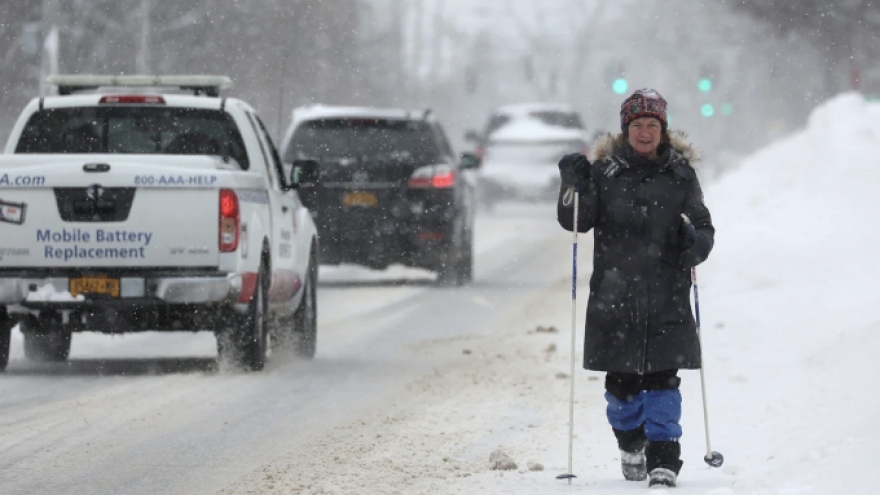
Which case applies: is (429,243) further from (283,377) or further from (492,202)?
(492,202)

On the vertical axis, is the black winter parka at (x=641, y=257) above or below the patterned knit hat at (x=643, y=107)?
below

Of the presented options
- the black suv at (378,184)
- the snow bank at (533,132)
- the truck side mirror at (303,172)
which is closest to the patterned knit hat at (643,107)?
the truck side mirror at (303,172)

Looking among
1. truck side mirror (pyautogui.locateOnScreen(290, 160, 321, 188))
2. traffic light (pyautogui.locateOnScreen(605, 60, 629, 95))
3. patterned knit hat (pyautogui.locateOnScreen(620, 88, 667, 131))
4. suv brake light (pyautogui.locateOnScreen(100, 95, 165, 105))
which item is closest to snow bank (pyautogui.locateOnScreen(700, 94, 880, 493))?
patterned knit hat (pyautogui.locateOnScreen(620, 88, 667, 131))

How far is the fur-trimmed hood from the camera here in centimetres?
736

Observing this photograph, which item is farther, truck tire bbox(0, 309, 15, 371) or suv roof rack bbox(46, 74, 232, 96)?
suv roof rack bbox(46, 74, 232, 96)

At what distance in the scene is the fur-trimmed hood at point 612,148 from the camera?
7.36 metres

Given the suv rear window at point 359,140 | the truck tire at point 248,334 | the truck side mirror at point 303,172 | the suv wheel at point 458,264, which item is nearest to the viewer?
the truck tire at point 248,334

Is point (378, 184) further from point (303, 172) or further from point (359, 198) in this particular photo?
point (303, 172)

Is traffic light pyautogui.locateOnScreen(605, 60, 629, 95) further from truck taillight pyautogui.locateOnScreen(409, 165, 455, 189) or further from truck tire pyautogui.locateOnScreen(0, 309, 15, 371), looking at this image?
truck tire pyautogui.locateOnScreen(0, 309, 15, 371)

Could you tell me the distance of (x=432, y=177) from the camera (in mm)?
19500

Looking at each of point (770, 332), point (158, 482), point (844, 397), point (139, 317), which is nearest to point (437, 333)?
point (770, 332)

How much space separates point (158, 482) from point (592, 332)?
6.03ft

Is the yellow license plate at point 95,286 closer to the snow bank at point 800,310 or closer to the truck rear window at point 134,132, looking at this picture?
the truck rear window at point 134,132

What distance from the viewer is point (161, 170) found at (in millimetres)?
11422
